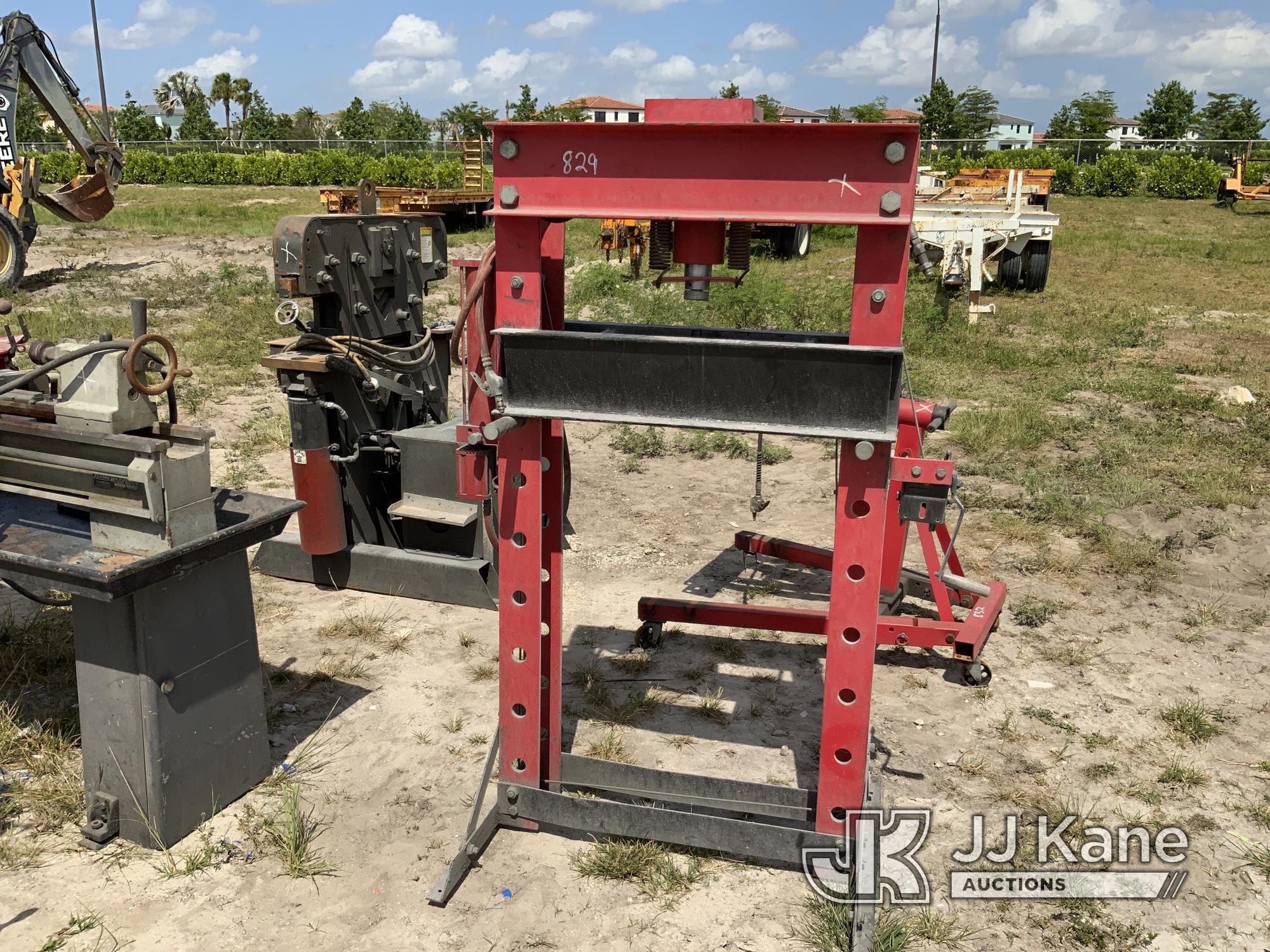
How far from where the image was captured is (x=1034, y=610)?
5289mm

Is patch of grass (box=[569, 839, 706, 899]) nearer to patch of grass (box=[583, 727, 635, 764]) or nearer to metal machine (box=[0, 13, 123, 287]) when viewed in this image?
patch of grass (box=[583, 727, 635, 764])

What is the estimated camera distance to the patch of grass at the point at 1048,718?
167 inches

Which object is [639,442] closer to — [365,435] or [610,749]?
[365,435]

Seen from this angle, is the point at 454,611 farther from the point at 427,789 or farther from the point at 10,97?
the point at 10,97

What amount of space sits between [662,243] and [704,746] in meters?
2.02

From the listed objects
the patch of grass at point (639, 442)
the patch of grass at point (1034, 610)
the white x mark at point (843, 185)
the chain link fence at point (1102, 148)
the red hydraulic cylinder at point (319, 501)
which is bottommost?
the patch of grass at point (1034, 610)

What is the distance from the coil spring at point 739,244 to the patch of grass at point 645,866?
195 centimetres

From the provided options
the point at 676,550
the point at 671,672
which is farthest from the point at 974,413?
the point at 671,672

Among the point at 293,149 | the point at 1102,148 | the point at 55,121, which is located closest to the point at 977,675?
the point at 55,121

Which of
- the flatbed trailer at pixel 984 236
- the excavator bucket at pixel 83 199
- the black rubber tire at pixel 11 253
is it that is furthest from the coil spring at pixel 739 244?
the excavator bucket at pixel 83 199

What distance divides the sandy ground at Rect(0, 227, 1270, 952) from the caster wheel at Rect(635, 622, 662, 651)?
13 centimetres

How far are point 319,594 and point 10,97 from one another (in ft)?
38.5

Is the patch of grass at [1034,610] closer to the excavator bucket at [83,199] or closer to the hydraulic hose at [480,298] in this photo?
the hydraulic hose at [480,298]

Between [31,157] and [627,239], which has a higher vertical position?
[31,157]
